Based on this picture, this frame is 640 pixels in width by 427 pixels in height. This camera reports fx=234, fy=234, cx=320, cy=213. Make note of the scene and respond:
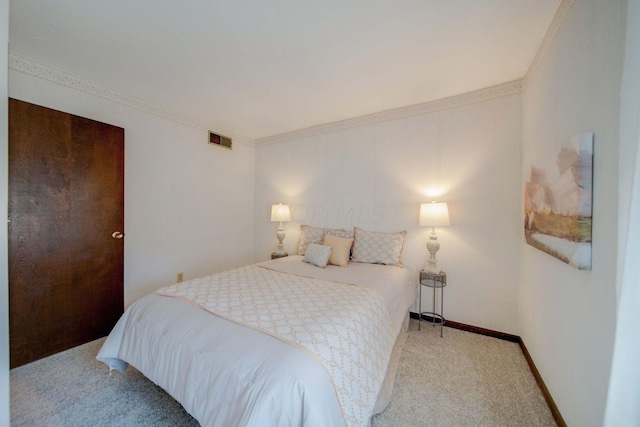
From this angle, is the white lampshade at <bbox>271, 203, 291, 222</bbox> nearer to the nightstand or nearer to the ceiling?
the ceiling

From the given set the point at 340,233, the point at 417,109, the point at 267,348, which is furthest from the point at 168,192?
the point at 417,109

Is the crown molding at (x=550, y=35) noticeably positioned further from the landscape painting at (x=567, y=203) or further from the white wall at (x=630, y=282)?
the white wall at (x=630, y=282)

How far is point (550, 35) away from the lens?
1623 millimetres

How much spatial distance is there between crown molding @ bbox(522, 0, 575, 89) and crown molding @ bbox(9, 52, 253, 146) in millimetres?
3668

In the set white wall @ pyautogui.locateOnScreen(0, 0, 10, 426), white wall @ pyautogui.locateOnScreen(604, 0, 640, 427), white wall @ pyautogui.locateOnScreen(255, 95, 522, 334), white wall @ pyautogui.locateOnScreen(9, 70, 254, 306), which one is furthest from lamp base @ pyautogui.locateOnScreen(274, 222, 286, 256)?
white wall @ pyautogui.locateOnScreen(604, 0, 640, 427)

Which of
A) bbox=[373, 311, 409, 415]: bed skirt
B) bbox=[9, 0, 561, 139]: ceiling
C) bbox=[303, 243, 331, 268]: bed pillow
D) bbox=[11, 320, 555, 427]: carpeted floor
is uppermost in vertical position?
bbox=[9, 0, 561, 139]: ceiling

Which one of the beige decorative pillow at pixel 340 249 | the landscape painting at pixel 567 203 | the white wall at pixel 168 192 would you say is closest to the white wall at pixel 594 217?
the landscape painting at pixel 567 203

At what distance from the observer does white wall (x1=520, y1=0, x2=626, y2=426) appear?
38.6 inches

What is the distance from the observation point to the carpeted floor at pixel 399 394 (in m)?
1.43

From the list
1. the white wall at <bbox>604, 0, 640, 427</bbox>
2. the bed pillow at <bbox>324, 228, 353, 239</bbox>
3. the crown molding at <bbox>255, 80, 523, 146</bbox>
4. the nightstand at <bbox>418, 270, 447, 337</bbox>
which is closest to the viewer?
the white wall at <bbox>604, 0, 640, 427</bbox>

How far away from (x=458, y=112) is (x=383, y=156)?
0.91 m

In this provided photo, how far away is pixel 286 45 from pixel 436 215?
6.81 feet

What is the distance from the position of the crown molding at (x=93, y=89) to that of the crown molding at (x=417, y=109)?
142 centimetres

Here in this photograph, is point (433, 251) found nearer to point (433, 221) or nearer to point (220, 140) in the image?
point (433, 221)
